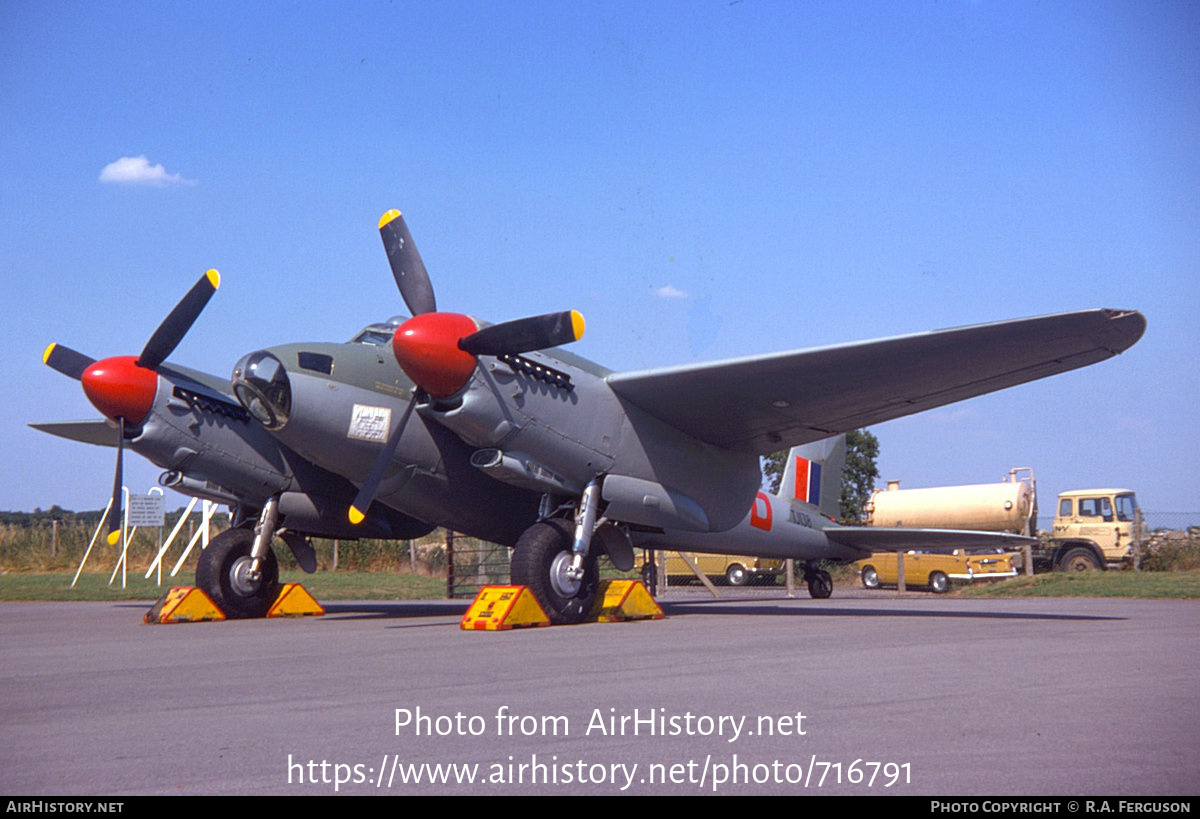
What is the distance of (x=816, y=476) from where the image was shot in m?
19.4

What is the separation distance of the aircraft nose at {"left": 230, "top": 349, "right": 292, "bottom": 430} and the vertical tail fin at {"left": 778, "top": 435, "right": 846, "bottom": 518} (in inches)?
382

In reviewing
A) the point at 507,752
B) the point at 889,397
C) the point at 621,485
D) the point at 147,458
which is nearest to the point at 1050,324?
the point at 889,397

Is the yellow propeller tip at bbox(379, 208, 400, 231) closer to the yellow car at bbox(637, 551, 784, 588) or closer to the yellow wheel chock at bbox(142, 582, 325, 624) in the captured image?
the yellow wheel chock at bbox(142, 582, 325, 624)

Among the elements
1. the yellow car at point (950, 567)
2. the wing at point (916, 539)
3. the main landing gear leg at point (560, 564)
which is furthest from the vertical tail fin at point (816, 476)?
the yellow car at point (950, 567)

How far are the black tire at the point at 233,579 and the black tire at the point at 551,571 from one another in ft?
15.8

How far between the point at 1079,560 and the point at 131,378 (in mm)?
26687

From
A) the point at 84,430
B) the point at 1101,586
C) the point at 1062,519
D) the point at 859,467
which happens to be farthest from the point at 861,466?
the point at 84,430

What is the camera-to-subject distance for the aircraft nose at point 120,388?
547 inches

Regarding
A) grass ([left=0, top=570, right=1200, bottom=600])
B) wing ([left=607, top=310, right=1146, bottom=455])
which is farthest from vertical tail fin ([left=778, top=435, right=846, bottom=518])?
grass ([left=0, top=570, right=1200, bottom=600])

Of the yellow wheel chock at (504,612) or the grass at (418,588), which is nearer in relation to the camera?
the yellow wheel chock at (504,612)

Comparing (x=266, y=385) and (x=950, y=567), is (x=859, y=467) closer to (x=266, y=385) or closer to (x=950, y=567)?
(x=950, y=567)

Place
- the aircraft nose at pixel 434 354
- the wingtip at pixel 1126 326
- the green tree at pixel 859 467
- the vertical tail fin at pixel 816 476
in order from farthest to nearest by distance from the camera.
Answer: the green tree at pixel 859 467, the vertical tail fin at pixel 816 476, the aircraft nose at pixel 434 354, the wingtip at pixel 1126 326

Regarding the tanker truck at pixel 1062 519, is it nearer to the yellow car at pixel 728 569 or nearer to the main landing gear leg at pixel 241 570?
the yellow car at pixel 728 569
